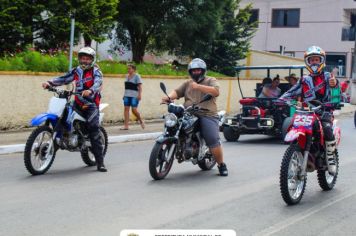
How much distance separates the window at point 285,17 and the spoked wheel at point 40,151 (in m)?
42.1

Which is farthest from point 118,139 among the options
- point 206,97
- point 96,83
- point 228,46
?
point 228,46

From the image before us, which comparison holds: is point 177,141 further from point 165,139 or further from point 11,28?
point 11,28

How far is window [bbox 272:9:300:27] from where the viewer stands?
49.7 meters

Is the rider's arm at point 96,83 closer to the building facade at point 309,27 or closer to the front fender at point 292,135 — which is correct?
the front fender at point 292,135

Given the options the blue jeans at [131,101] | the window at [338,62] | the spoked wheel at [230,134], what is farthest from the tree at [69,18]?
the window at [338,62]

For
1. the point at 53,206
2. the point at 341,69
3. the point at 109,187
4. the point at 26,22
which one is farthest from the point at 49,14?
the point at 341,69

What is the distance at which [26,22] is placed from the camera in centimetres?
1644

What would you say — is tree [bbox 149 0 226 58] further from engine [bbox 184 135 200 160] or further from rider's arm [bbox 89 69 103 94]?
engine [bbox 184 135 200 160]

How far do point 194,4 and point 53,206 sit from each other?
20.6 meters

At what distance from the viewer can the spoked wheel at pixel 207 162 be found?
32.5 feet

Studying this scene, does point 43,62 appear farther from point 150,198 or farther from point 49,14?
point 150,198

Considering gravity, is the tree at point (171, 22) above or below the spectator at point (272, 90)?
above

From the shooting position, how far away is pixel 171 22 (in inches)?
1059

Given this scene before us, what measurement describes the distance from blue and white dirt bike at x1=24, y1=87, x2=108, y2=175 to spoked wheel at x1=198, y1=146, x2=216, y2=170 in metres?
1.78
